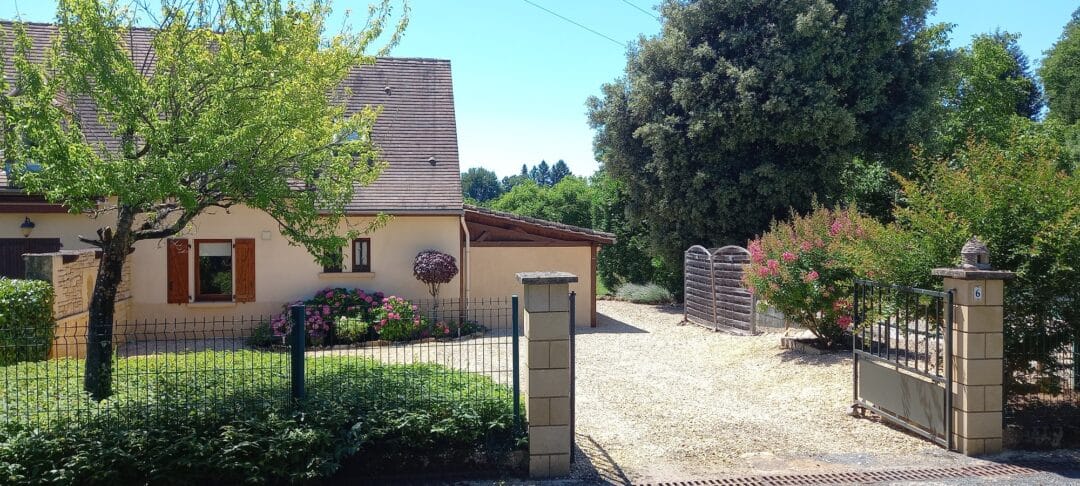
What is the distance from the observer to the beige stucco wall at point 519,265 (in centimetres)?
1734

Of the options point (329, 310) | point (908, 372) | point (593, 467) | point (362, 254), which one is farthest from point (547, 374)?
point (362, 254)

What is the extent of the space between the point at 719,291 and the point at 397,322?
6793 mm

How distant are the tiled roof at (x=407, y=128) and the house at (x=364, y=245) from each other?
33mm

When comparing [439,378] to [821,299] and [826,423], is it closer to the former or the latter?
[826,423]

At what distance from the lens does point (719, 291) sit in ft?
52.9

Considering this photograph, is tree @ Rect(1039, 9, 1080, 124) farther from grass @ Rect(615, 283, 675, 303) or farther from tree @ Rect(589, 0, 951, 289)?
grass @ Rect(615, 283, 675, 303)

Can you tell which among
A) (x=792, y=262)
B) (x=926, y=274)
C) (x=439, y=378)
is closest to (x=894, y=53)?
(x=792, y=262)

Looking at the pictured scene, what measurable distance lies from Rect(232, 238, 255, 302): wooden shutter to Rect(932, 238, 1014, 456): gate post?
13.0m

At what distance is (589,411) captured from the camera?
901 centimetres

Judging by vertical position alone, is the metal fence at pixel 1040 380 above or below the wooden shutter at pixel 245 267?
below

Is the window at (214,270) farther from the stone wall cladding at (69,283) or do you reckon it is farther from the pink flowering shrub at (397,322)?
the pink flowering shrub at (397,322)

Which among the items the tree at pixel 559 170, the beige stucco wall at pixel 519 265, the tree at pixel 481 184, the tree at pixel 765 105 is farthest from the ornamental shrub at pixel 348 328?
the tree at pixel 559 170

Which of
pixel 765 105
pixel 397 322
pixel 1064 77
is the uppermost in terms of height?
pixel 1064 77

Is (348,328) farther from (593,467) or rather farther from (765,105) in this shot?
(765,105)
